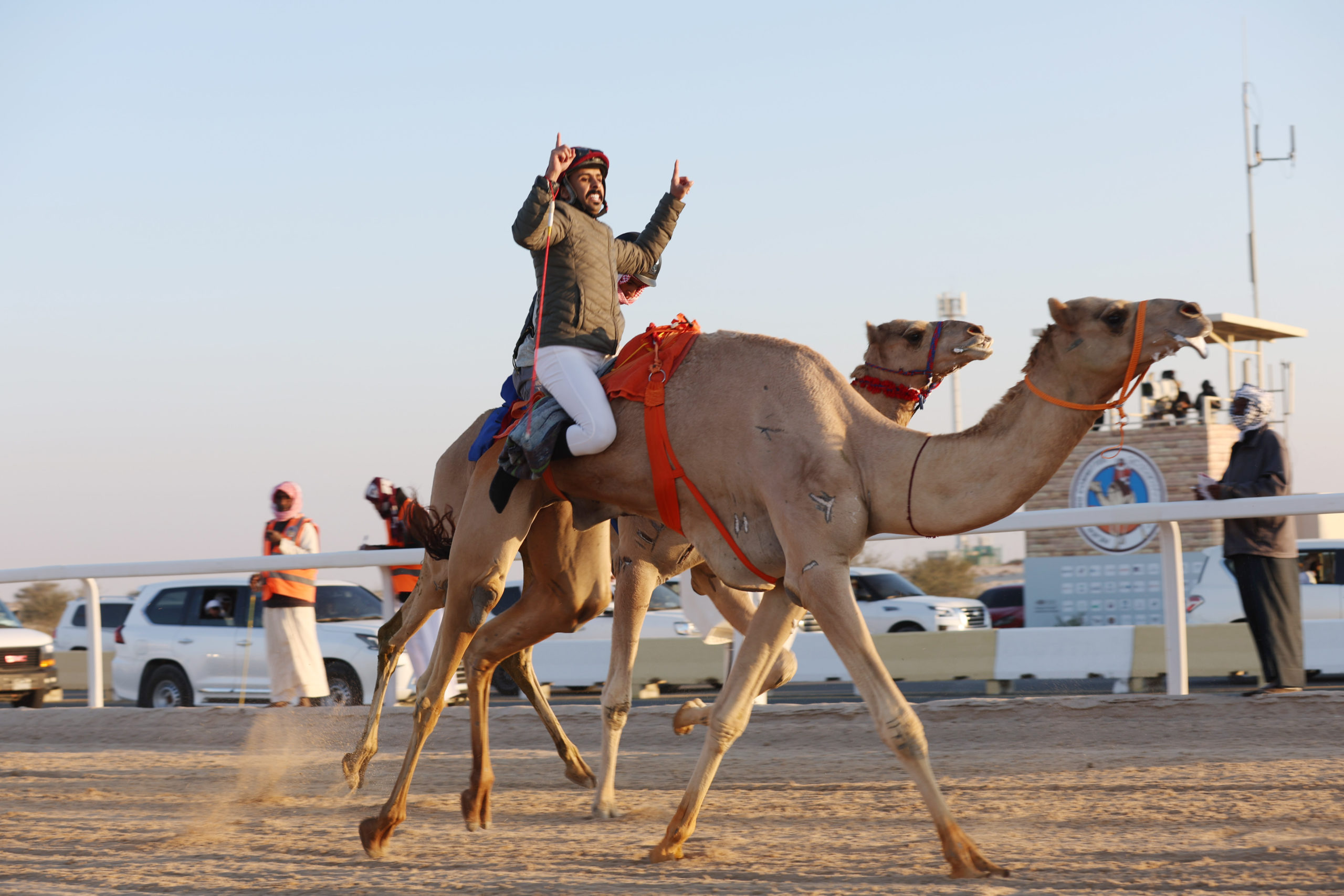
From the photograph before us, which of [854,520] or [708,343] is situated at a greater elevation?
[708,343]

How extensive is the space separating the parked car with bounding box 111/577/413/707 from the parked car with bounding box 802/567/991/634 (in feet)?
28.7

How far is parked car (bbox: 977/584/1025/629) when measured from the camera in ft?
97.6

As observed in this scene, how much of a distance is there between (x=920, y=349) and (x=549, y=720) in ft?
9.51

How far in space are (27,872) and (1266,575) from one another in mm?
6653

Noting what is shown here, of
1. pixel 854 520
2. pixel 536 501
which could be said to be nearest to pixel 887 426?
pixel 854 520

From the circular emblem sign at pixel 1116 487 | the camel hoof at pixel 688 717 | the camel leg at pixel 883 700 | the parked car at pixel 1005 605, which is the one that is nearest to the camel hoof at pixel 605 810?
the camel hoof at pixel 688 717

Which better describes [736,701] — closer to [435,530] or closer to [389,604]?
[435,530]

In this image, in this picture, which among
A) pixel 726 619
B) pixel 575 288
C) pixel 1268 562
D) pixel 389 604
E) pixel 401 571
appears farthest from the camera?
pixel 401 571

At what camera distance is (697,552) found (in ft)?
22.4

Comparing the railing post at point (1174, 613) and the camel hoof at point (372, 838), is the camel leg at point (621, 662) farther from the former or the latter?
the railing post at point (1174, 613)

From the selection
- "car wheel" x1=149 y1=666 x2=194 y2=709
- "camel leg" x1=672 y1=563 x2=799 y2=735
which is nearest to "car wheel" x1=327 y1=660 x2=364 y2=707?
"car wheel" x1=149 y1=666 x2=194 y2=709

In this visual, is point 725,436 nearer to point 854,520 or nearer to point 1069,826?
point 854,520

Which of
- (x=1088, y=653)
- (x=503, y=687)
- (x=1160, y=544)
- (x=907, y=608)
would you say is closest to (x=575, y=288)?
(x=1160, y=544)

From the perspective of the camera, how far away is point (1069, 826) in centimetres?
566
